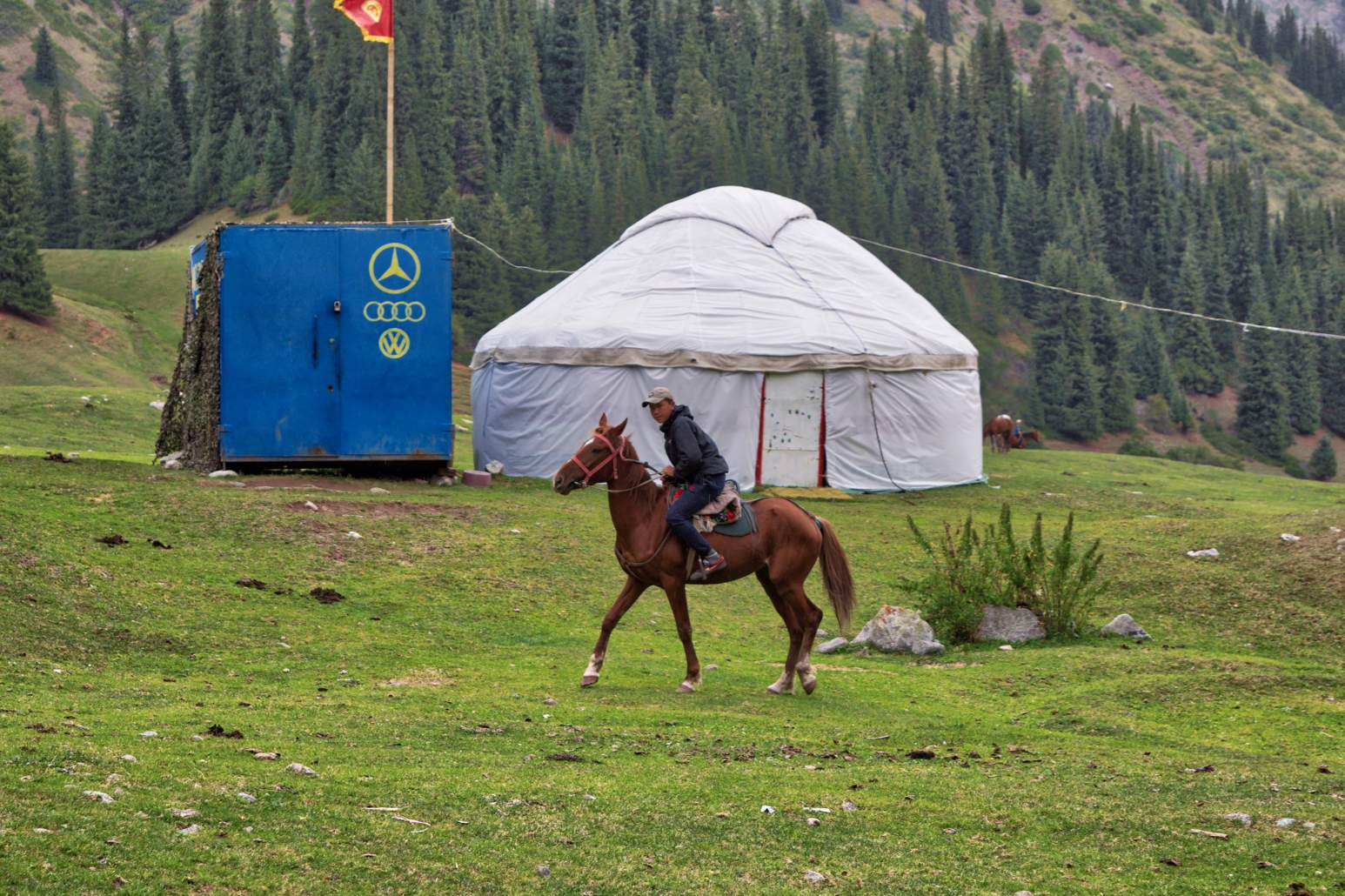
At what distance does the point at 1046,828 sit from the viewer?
7082mm

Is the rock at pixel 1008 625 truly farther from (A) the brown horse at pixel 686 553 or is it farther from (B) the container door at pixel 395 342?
(B) the container door at pixel 395 342

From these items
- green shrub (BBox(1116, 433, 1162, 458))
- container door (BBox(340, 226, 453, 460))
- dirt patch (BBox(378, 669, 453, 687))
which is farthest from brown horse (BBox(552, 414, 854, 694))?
green shrub (BBox(1116, 433, 1162, 458))

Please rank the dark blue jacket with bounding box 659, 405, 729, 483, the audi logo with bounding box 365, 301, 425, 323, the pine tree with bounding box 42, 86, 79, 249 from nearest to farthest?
the dark blue jacket with bounding box 659, 405, 729, 483, the audi logo with bounding box 365, 301, 425, 323, the pine tree with bounding box 42, 86, 79, 249

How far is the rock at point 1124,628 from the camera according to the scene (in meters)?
14.4

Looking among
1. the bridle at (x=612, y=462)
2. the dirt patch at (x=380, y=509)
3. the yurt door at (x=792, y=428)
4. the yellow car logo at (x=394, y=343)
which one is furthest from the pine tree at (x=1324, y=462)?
the bridle at (x=612, y=462)

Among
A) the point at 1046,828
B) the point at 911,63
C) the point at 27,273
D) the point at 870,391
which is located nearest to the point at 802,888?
the point at 1046,828

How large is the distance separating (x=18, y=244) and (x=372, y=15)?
87.6ft

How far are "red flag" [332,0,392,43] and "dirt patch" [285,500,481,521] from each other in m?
12.8

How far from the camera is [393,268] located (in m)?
22.0

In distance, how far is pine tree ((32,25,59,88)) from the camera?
14425 cm

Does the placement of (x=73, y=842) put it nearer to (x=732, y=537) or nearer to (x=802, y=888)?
(x=802, y=888)

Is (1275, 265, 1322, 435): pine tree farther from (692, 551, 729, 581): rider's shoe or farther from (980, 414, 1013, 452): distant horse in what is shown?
(692, 551, 729, 581): rider's shoe

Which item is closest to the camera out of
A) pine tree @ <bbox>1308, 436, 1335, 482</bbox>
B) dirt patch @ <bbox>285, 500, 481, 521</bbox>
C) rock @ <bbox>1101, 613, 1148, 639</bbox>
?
rock @ <bbox>1101, 613, 1148, 639</bbox>

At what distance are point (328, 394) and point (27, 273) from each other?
31.6 meters
